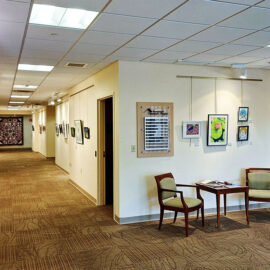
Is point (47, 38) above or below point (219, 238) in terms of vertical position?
above

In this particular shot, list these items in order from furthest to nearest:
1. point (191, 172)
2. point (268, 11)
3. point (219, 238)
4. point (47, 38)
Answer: point (191, 172) → point (219, 238) → point (47, 38) → point (268, 11)

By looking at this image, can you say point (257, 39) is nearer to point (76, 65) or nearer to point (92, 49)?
point (92, 49)

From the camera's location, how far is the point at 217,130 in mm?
6215

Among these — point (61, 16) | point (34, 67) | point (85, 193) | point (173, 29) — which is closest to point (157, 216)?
point (85, 193)

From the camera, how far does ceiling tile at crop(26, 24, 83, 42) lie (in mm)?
3763

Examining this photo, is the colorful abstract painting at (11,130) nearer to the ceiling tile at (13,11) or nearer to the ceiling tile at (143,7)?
the ceiling tile at (13,11)

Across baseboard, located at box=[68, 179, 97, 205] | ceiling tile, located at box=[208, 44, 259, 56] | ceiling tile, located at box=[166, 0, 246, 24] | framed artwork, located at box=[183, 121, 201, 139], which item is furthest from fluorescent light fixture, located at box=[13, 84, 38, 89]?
ceiling tile, located at box=[166, 0, 246, 24]

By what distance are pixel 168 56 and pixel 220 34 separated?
1.35 m

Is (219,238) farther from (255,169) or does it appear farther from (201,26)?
(201,26)

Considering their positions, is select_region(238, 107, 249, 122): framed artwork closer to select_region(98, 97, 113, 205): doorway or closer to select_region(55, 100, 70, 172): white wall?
select_region(98, 97, 113, 205): doorway

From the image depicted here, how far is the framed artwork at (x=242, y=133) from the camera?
6395mm

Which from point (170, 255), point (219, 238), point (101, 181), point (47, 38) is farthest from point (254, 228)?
point (47, 38)

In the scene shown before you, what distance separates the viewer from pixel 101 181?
692 centimetres

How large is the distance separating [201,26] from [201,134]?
9.17 ft
